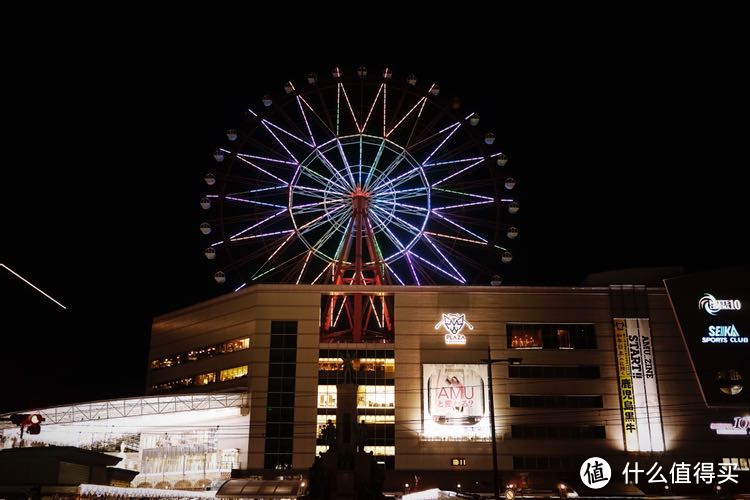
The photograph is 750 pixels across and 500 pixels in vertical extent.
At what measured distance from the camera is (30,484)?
29.3 m

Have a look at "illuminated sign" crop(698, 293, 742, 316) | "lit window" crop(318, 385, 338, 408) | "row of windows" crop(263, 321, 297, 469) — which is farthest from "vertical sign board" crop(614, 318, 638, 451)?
"row of windows" crop(263, 321, 297, 469)

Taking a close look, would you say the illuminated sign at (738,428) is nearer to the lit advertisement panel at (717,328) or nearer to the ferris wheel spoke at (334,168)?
the lit advertisement panel at (717,328)

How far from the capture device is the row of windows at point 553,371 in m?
56.6

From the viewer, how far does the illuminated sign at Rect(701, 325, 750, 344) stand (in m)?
55.3

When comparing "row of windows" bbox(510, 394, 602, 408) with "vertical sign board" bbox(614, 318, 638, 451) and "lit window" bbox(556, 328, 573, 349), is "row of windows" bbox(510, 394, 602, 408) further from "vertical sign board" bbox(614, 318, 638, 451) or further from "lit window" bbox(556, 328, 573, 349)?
"lit window" bbox(556, 328, 573, 349)

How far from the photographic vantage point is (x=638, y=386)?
5606 centimetres

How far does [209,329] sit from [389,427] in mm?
17296

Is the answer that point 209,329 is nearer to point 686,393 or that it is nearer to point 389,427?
point 389,427

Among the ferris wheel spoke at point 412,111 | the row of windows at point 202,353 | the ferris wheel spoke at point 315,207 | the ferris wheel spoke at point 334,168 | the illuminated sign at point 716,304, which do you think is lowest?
the row of windows at point 202,353

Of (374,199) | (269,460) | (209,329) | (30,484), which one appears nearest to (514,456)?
(269,460)

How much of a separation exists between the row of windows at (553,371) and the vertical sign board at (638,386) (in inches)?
86.3

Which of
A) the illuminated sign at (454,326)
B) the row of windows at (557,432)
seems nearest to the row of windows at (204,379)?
the illuminated sign at (454,326)

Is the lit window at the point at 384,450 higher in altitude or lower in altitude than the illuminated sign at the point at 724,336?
lower

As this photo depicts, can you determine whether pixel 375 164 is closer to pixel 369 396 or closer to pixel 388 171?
pixel 388 171
